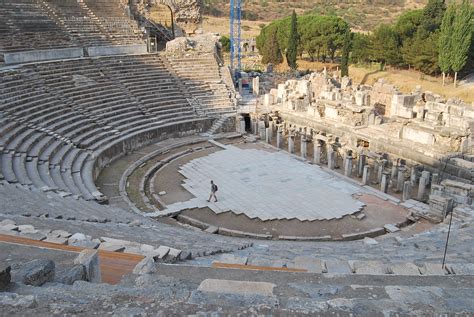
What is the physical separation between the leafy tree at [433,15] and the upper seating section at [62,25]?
82.8 feet

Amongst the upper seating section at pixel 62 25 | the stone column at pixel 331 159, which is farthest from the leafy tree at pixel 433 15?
the stone column at pixel 331 159

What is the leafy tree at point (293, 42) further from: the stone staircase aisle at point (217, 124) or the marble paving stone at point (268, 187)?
the marble paving stone at point (268, 187)

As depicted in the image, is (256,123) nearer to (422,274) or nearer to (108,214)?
(108,214)

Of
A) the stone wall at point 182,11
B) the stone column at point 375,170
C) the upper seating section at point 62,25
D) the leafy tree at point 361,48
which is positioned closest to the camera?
the stone column at point 375,170

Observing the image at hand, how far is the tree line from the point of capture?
31891mm

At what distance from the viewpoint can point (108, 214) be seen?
445 inches

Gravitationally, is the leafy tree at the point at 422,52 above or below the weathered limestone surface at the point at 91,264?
above

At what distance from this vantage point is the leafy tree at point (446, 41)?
31.9 metres

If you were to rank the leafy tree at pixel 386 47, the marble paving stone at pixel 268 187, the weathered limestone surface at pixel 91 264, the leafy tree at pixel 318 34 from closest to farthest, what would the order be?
1. the weathered limestone surface at pixel 91 264
2. the marble paving stone at pixel 268 187
3. the leafy tree at pixel 386 47
4. the leafy tree at pixel 318 34

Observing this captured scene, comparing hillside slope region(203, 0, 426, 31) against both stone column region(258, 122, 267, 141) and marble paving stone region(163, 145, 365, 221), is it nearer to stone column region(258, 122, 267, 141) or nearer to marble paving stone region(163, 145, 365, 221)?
stone column region(258, 122, 267, 141)

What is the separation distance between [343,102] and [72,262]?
57.8ft

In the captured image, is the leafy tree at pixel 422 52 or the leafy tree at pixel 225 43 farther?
the leafy tree at pixel 225 43

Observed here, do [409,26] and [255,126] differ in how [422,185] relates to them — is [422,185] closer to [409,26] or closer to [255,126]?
[255,126]

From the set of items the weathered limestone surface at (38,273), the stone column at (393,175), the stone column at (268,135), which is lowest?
the stone column at (393,175)
